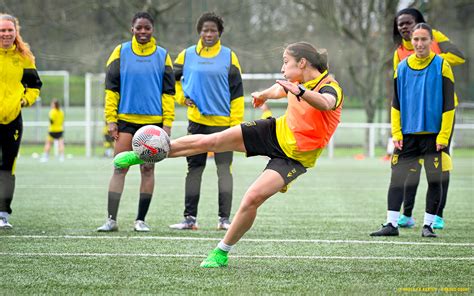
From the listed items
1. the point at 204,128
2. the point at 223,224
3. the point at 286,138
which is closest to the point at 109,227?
the point at 223,224

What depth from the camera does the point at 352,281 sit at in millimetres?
5008

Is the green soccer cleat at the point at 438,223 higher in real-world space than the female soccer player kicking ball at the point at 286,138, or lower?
lower

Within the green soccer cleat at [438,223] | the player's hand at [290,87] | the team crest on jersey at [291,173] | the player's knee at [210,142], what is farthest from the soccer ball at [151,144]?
the green soccer cleat at [438,223]

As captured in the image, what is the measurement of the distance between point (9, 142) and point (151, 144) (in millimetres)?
2646

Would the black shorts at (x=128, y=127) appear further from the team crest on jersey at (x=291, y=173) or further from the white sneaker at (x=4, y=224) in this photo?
the team crest on jersey at (x=291, y=173)

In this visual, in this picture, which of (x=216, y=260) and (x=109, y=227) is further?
(x=109, y=227)

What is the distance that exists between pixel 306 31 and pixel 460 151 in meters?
6.95

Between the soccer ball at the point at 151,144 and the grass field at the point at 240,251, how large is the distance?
2.39 feet

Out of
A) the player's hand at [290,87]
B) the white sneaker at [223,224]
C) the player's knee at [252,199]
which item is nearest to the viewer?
the player's hand at [290,87]

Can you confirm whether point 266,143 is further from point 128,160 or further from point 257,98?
point 128,160

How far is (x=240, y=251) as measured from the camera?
6.26 meters

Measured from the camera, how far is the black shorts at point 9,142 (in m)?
7.62

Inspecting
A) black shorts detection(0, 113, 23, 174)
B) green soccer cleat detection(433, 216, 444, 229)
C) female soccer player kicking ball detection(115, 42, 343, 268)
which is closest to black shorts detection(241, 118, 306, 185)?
female soccer player kicking ball detection(115, 42, 343, 268)

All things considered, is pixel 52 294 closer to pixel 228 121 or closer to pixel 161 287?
pixel 161 287
